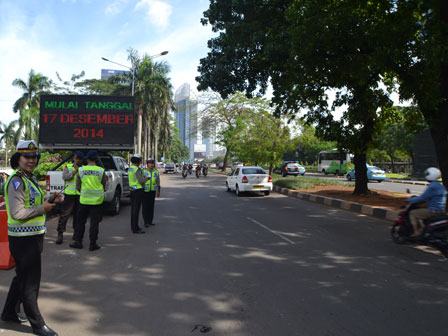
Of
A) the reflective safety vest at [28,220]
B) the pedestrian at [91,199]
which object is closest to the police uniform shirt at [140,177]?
the pedestrian at [91,199]

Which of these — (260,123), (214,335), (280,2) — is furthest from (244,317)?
(260,123)

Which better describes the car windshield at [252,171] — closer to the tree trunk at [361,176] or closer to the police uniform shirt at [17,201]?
the tree trunk at [361,176]

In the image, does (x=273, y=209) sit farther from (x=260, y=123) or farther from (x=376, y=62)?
(x=260, y=123)

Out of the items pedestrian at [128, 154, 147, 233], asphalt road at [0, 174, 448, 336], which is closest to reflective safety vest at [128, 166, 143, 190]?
pedestrian at [128, 154, 147, 233]

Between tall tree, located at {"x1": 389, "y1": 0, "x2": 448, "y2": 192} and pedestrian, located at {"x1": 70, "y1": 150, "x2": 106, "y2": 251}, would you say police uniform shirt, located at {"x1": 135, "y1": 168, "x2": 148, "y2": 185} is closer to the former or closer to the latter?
pedestrian, located at {"x1": 70, "y1": 150, "x2": 106, "y2": 251}

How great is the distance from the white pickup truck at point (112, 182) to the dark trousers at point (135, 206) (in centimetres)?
142

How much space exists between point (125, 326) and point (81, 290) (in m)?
1.26

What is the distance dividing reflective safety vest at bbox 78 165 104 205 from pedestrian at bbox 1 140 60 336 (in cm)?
299

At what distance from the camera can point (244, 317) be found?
3.40 meters

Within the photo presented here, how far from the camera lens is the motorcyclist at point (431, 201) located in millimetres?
5723

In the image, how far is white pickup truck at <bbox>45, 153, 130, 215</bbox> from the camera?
8734mm

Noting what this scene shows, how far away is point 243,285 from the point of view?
170 inches

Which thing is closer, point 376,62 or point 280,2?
point 376,62

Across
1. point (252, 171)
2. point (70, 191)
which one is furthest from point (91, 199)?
point (252, 171)
